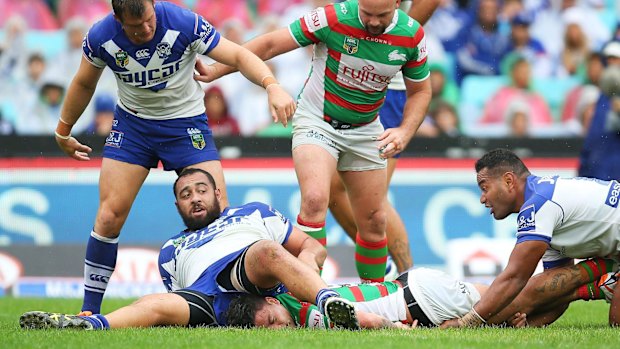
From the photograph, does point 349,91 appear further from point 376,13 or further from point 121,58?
point 121,58

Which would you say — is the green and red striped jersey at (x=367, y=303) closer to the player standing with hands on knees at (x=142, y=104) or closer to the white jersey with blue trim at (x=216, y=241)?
the white jersey with blue trim at (x=216, y=241)

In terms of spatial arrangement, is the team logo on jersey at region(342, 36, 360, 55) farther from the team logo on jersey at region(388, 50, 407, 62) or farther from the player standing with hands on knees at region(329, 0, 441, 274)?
the player standing with hands on knees at region(329, 0, 441, 274)

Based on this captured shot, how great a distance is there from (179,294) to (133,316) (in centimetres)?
38

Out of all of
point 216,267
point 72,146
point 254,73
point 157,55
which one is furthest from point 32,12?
point 216,267

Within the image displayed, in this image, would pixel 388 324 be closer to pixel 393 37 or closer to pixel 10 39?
pixel 393 37

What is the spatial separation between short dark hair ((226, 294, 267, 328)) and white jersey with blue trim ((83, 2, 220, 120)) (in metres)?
1.90

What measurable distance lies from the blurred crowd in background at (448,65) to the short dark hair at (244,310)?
6.81m

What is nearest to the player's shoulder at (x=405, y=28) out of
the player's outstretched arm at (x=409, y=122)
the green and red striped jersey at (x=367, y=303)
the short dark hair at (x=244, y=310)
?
the player's outstretched arm at (x=409, y=122)

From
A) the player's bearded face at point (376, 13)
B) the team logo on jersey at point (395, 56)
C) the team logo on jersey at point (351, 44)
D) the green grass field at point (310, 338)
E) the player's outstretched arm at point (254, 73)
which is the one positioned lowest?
the green grass field at point (310, 338)

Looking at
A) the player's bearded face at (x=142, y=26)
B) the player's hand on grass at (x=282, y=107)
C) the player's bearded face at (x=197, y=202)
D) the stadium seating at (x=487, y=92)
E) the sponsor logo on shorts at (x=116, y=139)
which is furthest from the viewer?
the stadium seating at (x=487, y=92)

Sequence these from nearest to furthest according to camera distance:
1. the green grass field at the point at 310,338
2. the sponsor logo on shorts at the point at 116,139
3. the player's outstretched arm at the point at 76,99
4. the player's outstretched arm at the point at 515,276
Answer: the green grass field at the point at 310,338 < the player's outstretched arm at the point at 515,276 < the player's outstretched arm at the point at 76,99 < the sponsor logo on shorts at the point at 116,139

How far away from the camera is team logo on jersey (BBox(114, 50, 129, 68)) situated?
7.84 metres

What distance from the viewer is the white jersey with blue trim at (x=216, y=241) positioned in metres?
7.25

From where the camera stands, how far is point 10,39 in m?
14.7
